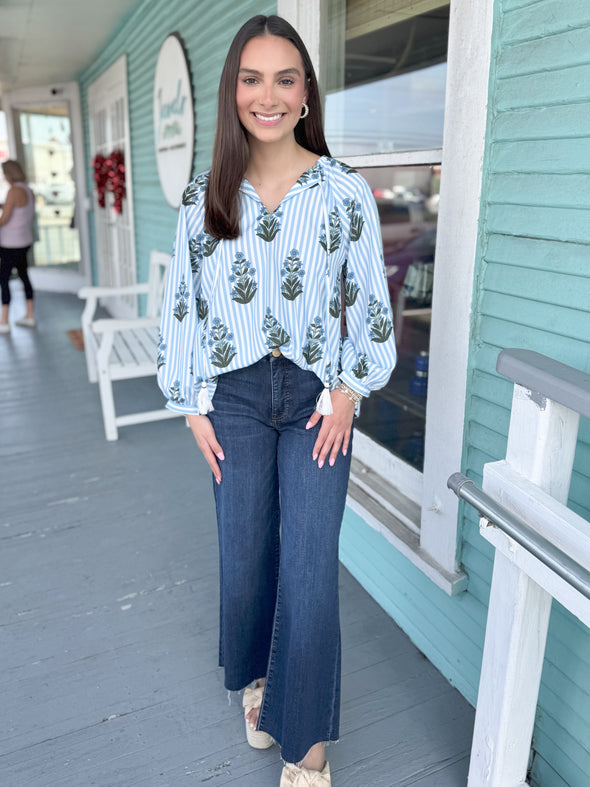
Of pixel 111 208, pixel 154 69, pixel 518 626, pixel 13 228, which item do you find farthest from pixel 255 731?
pixel 111 208

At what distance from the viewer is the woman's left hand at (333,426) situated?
1.34 meters

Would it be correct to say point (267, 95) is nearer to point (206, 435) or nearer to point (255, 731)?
point (206, 435)

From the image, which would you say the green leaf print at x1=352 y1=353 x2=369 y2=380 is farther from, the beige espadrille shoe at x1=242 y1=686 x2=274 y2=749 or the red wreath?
the red wreath

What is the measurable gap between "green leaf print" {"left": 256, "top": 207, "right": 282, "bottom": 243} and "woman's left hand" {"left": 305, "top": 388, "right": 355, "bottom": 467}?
0.34 metres

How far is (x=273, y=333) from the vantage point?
4.26 ft

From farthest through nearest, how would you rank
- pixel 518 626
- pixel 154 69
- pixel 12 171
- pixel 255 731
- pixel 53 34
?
pixel 12 171 < pixel 53 34 < pixel 154 69 < pixel 255 731 < pixel 518 626

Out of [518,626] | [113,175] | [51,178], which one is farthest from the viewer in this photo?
[51,178]

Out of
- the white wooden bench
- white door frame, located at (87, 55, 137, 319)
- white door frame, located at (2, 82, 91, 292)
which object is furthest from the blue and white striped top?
white door frame, located at (2, 82, 91, 292)

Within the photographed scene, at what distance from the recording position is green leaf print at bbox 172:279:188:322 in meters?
1.36

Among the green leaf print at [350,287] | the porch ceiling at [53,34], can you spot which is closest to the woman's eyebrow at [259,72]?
the green leaf print at [350,287]

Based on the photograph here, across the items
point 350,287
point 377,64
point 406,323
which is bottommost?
point 406,323

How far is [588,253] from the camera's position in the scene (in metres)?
1.26

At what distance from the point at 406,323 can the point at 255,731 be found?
2.82m

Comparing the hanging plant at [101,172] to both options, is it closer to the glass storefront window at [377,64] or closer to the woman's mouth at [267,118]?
the glass storefront window at [377,64]
